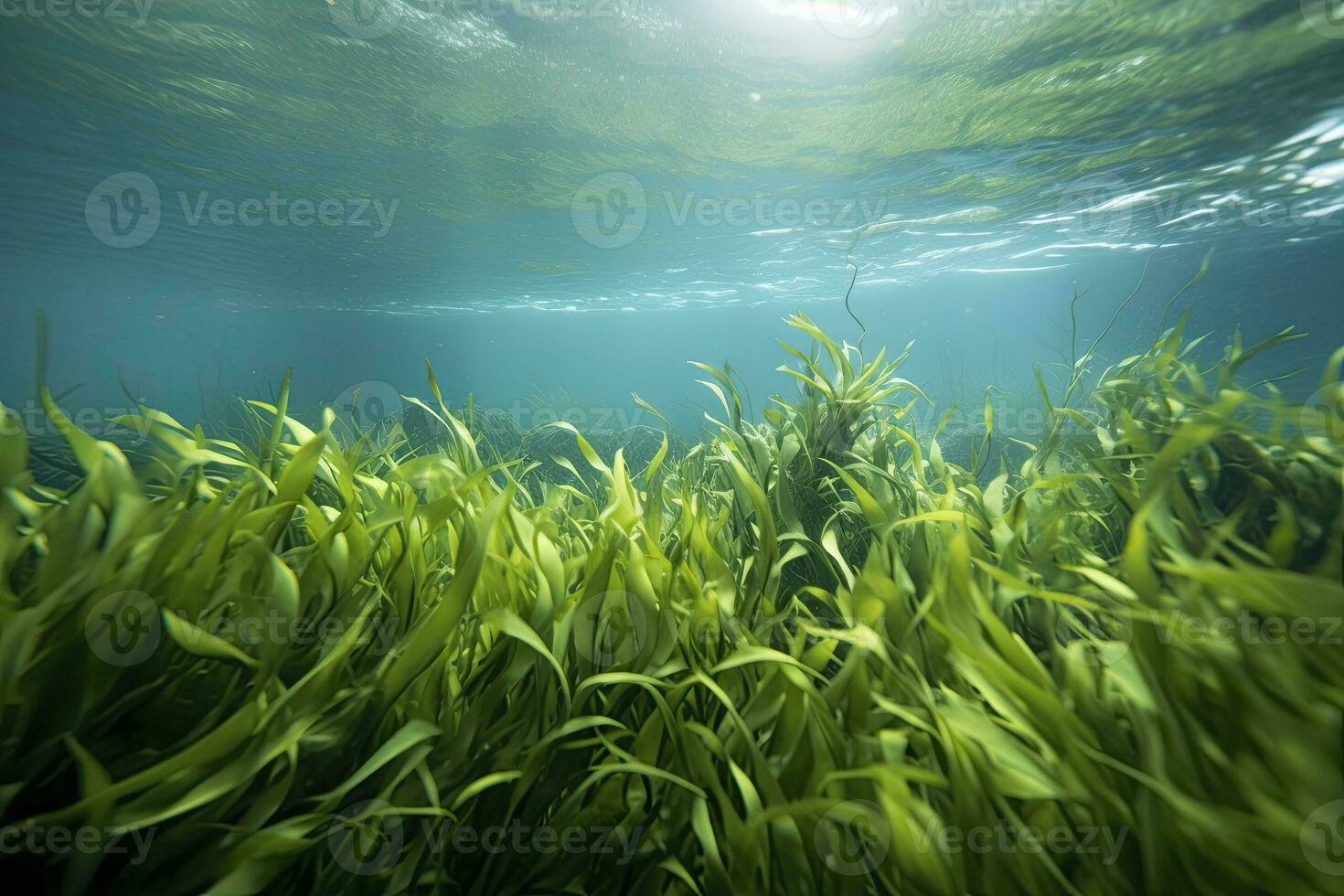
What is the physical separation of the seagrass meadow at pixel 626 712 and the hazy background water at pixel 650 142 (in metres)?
0.91

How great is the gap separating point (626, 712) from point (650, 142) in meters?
11.6

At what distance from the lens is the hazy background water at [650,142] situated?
24.4 ft

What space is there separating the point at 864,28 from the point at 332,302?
3555 cm

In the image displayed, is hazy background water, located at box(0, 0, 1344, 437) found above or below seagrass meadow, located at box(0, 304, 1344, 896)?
above

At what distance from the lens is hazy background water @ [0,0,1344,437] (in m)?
7.44

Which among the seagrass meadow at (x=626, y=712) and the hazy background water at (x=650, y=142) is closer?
the seagrass meadow at (x=626, y=712)

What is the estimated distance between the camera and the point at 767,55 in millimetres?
7930

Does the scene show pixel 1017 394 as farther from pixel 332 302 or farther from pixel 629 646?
pixel 332 302

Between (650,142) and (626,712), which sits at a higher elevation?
(650,142)

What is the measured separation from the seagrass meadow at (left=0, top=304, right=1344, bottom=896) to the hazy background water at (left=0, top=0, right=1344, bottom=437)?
3.00 ft

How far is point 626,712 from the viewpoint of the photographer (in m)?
1.72

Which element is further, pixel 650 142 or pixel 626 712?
pixel 650 142

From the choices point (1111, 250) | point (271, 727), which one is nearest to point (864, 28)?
point (271, 727)

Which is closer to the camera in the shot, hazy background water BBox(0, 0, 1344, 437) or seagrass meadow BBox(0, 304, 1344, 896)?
seagrass meadow BBox(0, 304, 1344, 896)
